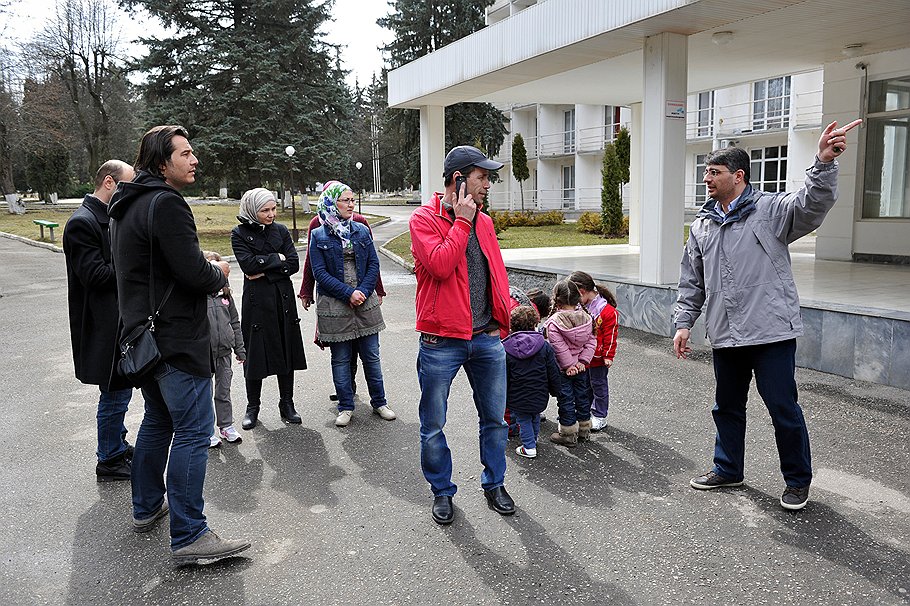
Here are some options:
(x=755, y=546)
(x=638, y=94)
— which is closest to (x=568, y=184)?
(x=638, y=94)

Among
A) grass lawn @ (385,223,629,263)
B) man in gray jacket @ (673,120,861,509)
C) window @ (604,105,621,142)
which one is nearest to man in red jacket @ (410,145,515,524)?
man in gray jacket @ (673,120,861,509)

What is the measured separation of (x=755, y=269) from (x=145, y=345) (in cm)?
324

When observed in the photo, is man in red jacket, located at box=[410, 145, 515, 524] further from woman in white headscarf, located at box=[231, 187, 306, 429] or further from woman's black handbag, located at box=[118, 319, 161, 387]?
woman in white headscarf, located at box=[231, 187, 306, 429]

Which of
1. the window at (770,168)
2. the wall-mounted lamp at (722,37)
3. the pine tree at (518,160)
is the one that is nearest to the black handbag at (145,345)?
the wall-mounted lamp at (722,37)

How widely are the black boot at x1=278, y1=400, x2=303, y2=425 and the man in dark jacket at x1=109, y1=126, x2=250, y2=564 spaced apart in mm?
2120

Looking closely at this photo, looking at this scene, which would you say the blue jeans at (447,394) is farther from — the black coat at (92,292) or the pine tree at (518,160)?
the pine tree at (518,160)

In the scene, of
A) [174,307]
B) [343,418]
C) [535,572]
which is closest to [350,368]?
[343,418]

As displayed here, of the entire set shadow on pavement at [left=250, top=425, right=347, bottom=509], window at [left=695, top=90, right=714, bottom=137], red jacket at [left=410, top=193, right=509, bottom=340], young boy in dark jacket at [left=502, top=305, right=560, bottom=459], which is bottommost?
shadow on pavement at [left=250, top=425, right=347, bottom=509]

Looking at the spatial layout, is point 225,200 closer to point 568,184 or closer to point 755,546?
point 568,184

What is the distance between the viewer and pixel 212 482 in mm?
4453

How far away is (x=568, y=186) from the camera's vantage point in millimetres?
42281

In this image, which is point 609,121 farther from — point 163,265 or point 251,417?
point 163,265

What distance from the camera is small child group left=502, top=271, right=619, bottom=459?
4723mm

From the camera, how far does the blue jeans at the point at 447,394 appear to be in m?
3.77
